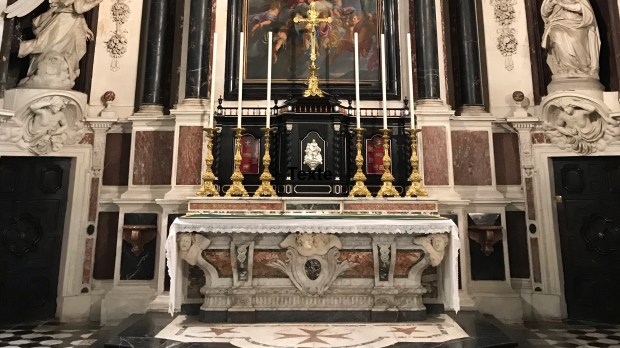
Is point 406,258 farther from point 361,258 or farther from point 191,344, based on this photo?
point 191,344

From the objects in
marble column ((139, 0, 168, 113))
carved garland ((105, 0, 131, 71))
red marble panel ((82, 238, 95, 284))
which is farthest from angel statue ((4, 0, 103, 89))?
red marble panel ((82, 238, 95, 284))

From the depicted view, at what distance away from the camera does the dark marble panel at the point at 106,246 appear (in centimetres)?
664

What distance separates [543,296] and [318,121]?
3803 millimetres

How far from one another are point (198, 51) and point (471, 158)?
4.10 m

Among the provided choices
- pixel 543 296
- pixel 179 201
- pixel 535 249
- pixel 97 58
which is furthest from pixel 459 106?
pixel 97 58

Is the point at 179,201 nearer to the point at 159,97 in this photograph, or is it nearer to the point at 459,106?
the point at 159,97

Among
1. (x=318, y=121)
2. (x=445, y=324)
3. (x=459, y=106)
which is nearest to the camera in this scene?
(x=445, y=324)

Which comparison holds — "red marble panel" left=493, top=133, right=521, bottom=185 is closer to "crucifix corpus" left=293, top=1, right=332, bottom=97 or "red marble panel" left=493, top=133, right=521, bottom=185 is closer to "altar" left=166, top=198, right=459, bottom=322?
"altar" left=166, top=198, right=459, bottom=322

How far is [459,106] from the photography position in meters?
7.08

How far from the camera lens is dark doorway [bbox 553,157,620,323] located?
6414 mm

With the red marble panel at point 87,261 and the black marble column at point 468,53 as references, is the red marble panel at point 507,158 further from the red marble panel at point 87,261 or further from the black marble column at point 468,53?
the red marble panel at point 87,261

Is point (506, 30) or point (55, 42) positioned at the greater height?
point (506, 30)

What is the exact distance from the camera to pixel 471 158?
6656mm

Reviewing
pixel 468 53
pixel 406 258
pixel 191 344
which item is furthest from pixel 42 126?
pixel 468 53
